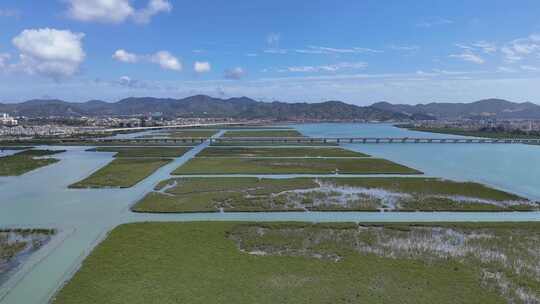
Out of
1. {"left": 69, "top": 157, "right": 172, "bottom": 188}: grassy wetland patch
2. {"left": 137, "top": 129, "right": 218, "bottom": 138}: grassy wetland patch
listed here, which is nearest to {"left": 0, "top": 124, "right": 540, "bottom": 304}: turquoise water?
{"left": 69, "top": 157, "right": 172, "bottom": 188}: grassy wetland patch

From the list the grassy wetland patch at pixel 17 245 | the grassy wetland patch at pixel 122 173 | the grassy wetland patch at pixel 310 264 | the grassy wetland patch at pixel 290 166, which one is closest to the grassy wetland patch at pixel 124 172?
the grassy wetland patch at pixel 122 173

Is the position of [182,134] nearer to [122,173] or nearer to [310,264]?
[122,173]

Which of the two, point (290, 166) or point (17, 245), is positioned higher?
point (290, 166)

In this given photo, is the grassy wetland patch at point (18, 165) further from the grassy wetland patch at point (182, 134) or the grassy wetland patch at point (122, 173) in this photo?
the grassy wetland patch at point (182, 134)

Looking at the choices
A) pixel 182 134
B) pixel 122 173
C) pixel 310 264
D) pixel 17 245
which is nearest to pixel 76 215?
pixel 17 245

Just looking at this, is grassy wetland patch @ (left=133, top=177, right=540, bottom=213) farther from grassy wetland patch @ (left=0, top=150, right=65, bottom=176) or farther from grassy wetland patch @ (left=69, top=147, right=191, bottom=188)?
grassy wetland patch @ (left=0, top=150, right=65, bottom=176)

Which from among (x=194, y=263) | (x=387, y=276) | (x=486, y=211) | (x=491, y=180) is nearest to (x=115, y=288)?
(x=194, y=263)
